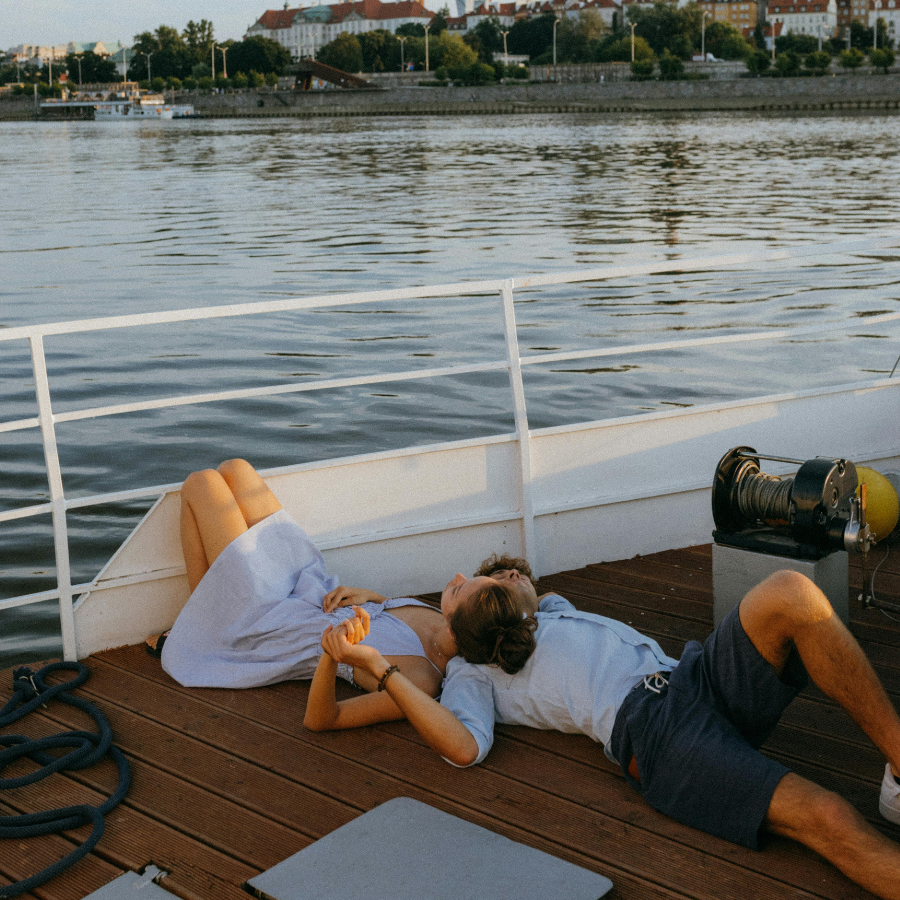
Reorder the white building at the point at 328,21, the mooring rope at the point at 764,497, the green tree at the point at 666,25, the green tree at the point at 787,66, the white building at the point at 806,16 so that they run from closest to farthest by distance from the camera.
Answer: the mooring rope at the point at 764,497 → the green tree at the point at 787,66 → the green tree at the point at 666,25 → the white building at the point at 806,16 → the white building at the point at 328,21

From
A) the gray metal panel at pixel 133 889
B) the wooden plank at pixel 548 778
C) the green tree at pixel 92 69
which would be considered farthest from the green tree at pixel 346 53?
the gray metal panel at pixel 133 889

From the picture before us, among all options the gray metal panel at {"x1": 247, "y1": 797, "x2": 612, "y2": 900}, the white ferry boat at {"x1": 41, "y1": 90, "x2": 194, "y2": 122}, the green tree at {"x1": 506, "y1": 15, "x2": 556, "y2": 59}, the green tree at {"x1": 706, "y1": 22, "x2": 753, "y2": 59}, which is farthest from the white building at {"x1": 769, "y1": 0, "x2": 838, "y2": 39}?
the gray metal panel at {"x1": 247, "y1": 797, "x2": 612, "y2": 900}

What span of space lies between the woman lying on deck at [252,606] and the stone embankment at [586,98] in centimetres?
6475

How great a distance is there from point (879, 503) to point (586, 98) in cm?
7763

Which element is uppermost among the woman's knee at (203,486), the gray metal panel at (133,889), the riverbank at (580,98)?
the riverbank at (580,98)

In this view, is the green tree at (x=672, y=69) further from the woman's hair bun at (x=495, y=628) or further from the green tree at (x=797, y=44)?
the woman's hair bun at (x=495, y=628)

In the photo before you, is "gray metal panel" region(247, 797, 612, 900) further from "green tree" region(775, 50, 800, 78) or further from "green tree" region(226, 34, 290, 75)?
"green tree" region(226, 34, 290, 75)

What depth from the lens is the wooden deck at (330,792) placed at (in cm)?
197

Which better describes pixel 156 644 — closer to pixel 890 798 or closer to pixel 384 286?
pixel 890 798

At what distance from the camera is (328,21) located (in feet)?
489

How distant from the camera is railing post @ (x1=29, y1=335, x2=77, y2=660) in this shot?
108 inches

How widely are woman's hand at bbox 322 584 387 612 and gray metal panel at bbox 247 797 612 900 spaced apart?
728 millimetres

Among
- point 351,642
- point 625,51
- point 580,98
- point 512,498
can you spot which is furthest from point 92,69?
point 351,642

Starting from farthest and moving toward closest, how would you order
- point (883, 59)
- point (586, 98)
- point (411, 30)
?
point (411, 30) < point (586, 98) < point (883, 59)
